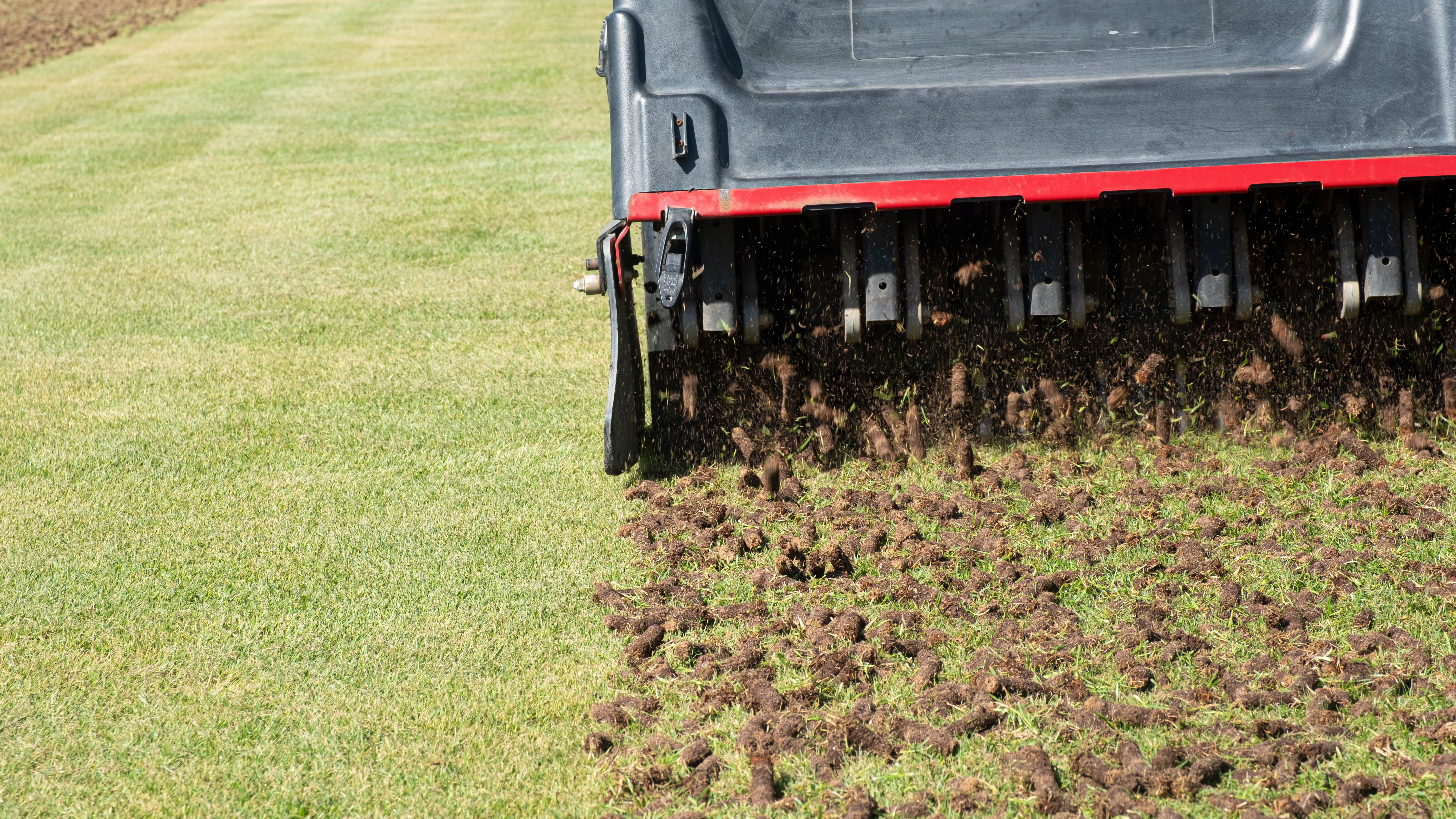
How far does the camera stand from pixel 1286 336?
4.48m

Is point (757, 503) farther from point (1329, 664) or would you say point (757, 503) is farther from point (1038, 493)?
point (1329, 664)

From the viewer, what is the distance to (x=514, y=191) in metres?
9.82

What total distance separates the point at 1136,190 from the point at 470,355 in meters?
3.27

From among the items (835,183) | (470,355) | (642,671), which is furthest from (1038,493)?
(470,355)

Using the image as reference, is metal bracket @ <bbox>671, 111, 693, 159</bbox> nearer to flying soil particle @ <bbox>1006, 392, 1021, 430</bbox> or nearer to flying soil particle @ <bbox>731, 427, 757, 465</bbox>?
flying soil particle @ <bbox>731, 427, 757, 465</bbox>

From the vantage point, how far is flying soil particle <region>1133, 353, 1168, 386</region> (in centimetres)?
452

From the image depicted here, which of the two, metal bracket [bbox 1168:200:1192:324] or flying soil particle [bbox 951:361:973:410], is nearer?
metal bracket [bbox 1168:200:1192:324]

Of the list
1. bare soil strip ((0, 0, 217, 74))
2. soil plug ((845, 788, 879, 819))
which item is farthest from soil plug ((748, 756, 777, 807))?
bare soil strip ((0, 0, 217, 74))

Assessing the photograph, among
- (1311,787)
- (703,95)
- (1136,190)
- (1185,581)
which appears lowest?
(1311,787)

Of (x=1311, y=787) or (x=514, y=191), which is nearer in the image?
(x=1311, y=787)

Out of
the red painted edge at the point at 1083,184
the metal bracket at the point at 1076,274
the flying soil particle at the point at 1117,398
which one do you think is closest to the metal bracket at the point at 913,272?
the red painted edge at the point at 1083,184

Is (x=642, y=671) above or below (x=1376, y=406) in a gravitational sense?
below

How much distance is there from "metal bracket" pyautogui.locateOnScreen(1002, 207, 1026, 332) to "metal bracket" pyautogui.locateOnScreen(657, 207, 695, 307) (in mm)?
1093

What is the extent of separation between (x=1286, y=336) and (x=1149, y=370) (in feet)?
1.58
